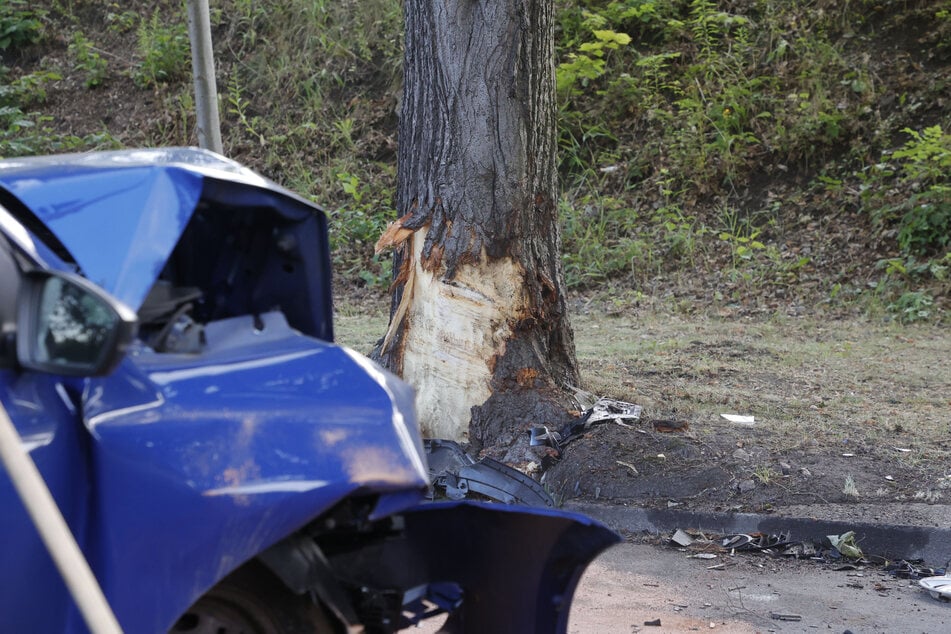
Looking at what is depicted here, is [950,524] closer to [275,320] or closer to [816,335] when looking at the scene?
[275,320]

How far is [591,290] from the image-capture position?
1250 centimetres

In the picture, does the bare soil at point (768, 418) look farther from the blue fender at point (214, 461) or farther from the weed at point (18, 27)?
the weed at point (18, 27)

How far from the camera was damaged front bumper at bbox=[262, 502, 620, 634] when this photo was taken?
3.19 metres

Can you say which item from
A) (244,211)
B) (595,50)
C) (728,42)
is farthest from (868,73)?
(244,211)

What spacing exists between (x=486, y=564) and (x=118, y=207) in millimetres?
1550

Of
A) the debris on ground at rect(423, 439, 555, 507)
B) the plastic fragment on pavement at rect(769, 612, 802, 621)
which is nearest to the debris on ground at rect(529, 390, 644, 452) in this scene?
the debris on ground at rect(423, 439, 555, 507)

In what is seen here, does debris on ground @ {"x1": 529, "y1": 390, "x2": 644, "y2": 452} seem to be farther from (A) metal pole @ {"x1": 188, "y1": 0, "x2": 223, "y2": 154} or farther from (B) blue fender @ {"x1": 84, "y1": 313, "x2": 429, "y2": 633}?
(B) blue fender @ {"x1": 84, "y1": 313, "x2": 429, "y2": 633}

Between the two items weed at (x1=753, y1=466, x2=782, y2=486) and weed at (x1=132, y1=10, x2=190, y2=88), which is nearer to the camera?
weed at (x1=753, y1=466, x2=782, y2=486)

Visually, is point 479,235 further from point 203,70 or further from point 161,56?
point 161,56

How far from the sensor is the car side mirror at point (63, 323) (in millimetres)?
2115

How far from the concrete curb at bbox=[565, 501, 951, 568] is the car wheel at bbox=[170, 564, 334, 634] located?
3.11m

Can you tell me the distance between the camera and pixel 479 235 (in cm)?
645

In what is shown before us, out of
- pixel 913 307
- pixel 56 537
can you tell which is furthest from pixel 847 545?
pixel 913 307

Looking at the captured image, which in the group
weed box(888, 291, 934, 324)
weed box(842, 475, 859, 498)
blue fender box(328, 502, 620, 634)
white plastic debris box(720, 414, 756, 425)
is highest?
blue fender box(328, 502, 620, 634)
